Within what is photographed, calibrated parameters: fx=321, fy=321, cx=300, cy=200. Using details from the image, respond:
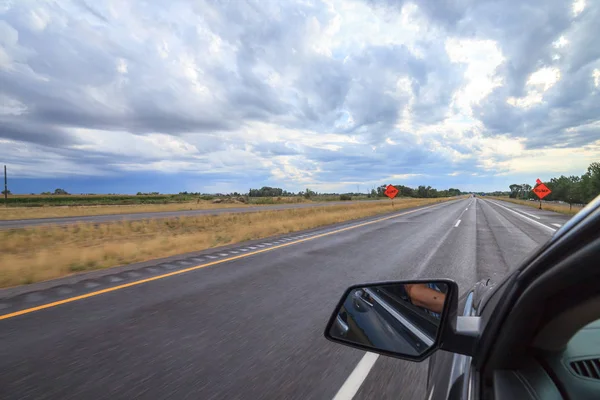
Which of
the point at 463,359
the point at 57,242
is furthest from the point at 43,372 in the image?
the point at 57,242

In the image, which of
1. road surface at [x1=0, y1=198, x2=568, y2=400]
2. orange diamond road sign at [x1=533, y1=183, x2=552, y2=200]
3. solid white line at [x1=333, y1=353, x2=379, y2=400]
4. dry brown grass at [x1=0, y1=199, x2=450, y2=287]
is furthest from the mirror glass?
orange diamond road sign at [x1=533, y1=183, x2=552, y2=200]

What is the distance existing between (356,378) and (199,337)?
1799 millimetres

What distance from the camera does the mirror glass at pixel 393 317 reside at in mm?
1328

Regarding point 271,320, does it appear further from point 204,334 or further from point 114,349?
point 114,349

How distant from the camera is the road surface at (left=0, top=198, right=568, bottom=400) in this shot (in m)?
2.63

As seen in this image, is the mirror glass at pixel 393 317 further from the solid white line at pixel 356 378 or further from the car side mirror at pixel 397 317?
the solid white line at pixel 356 378

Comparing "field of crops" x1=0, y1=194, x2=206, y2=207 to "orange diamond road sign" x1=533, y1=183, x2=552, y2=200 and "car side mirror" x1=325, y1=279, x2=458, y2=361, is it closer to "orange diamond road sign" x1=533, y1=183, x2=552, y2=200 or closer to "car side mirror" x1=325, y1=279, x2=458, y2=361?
"orange diamond road sign" x1=533, y1=183, x2=552, y2=200

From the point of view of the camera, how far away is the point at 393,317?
5.03 ft

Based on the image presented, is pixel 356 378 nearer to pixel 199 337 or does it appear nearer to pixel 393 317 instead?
pixel 393 317

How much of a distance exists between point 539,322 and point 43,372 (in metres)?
3.70

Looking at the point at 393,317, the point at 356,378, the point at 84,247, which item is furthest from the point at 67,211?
the point at 393,317

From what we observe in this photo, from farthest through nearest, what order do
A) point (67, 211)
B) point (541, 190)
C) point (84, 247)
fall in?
point (67, 211), point (541, 190), point (84, 247)

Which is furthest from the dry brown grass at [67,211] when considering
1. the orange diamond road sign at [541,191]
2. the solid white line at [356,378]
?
the orange diamond road sign at [541,191]

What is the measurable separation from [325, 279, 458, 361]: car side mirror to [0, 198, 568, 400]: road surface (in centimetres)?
33
